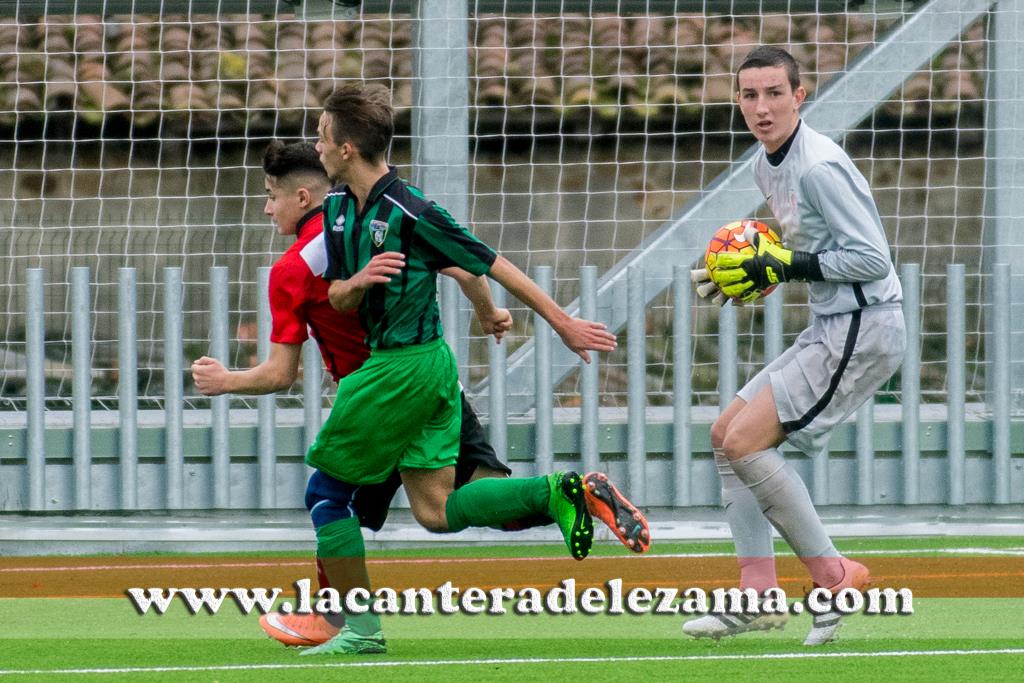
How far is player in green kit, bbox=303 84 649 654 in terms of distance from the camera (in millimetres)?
5137

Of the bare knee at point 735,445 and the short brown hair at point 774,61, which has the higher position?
the short brown hair at point 774,61

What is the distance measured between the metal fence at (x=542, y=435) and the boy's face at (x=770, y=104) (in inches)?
133

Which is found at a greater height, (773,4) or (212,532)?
(773,4)

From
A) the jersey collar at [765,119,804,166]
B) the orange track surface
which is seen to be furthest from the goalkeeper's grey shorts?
the orange track surface

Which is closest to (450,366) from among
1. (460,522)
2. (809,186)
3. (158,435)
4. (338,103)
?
(460,522)

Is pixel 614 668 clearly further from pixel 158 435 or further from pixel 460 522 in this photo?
pixel 158 435

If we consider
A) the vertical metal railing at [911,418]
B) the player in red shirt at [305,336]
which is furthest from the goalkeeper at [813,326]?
the vertical metal railing at [911,418]

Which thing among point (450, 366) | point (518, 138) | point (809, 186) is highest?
point (518, 138)

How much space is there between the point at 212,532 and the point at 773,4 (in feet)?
13.4

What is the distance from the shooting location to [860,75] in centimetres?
933

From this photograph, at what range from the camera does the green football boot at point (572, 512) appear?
16.3 feet

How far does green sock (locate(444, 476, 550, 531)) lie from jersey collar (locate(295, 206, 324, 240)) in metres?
0.96

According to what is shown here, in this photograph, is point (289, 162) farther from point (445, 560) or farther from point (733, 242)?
point (445, 560)

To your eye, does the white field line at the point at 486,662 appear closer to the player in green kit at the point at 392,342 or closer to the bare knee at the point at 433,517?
the player in green kit at the point at 392,342
